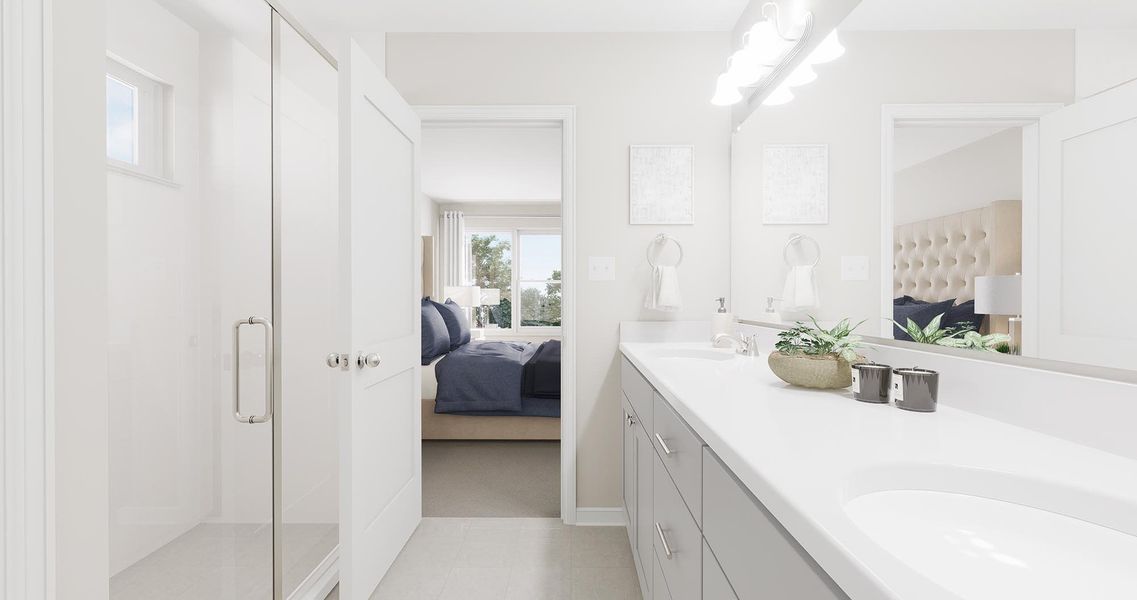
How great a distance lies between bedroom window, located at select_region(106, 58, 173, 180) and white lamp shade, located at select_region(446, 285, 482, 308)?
4737 millimetres

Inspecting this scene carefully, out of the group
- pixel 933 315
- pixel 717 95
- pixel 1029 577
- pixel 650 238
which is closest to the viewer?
pixel 1029 577

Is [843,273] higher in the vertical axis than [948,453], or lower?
higher

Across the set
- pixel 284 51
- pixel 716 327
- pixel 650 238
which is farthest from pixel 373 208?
pixel 716 327

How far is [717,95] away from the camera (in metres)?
2.10

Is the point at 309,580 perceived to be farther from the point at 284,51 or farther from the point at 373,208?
the point at 284,51

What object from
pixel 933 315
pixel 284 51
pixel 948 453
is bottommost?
pixel 948 453

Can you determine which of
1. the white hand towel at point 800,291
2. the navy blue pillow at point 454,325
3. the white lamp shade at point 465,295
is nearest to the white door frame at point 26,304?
the white hand towel at point 800,291

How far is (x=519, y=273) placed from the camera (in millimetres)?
6410

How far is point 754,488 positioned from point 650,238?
1793mm

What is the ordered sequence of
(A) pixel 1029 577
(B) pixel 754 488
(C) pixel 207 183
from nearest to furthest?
(A) pixel 1029 577 → (B) pixel 754 488 → (C) pixel 207 183

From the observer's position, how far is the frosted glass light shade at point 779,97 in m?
1.74

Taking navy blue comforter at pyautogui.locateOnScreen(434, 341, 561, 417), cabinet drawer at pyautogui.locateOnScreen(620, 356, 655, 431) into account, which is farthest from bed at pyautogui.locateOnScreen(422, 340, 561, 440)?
cabinet drawer at pyautogui.locateOnScreen(620, 356, 655, 431)

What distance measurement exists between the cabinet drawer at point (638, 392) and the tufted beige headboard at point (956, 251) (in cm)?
70

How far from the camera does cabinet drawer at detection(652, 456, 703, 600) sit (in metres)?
0.94
